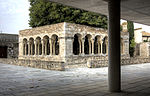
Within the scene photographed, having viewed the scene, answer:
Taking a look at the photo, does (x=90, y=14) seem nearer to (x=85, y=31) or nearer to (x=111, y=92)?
(x=85, y=31)

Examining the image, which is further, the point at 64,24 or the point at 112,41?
the point at 64,24

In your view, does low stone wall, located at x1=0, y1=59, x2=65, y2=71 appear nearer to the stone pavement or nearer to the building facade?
the stone pavement

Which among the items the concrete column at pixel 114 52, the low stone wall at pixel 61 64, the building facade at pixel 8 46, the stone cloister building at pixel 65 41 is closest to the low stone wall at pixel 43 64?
the low stone wall at pixel 61 64

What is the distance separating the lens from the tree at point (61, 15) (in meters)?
31.0


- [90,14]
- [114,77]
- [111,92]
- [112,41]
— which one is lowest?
[111,92]

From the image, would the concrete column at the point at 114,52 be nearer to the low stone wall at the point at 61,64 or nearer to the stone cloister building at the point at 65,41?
the low stone wall at the point at 61,64

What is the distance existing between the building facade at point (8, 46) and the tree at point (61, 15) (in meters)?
5.45

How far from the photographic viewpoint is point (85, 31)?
23.0 meters

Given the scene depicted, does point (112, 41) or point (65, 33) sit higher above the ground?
point (65, 33)

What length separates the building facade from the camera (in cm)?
3250

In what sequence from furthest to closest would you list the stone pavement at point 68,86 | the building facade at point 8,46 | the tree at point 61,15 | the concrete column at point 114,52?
the building facade at point 8,46
the tree at point 61,15
the concrete column at point 114,52
the stone pavement at point 68,86

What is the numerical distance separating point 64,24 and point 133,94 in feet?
48.3

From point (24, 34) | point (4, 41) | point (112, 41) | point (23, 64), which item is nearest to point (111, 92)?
point (112, 41)

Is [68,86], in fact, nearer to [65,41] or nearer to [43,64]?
[43,64]
